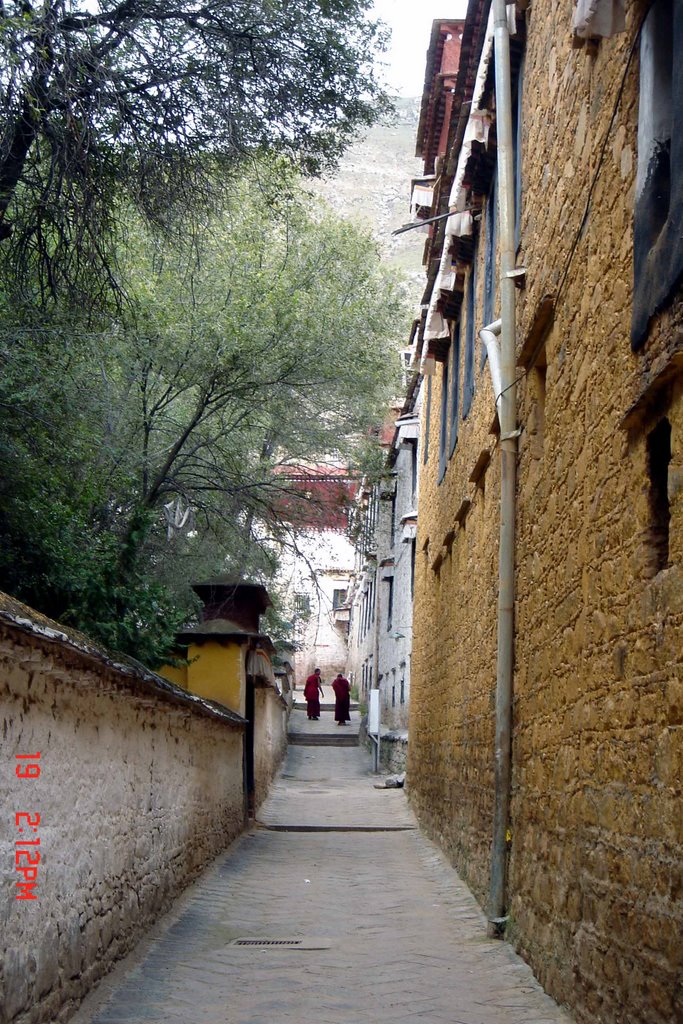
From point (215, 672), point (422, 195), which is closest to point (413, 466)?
point (422, 195)

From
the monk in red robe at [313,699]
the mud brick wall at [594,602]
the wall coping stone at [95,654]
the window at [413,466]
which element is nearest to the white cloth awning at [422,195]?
the window at [413,466]

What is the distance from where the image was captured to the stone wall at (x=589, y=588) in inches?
186

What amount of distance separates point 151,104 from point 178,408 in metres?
6.28

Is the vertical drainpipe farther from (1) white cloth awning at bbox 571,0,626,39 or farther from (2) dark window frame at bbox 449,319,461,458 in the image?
(2) dark window frame at bbox 449,319,461,458

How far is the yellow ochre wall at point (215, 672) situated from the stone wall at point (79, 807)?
17.3ft

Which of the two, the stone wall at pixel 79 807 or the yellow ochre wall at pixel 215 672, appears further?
the yellow ochre wall at pixel 215 672

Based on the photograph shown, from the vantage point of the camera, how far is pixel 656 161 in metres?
5.04

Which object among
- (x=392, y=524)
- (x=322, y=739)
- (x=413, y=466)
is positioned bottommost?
(x=322, y=739)

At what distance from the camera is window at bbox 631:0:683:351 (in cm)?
471

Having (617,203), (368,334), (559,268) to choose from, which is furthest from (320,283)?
(617,203)

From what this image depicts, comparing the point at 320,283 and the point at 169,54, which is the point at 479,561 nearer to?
the point at 169,54

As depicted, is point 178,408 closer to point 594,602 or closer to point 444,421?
point 444,421

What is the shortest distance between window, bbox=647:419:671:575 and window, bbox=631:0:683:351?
0.43m
